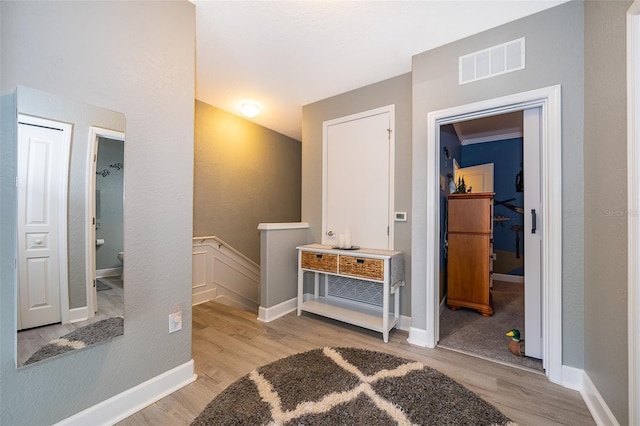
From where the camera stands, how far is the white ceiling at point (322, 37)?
1.79m

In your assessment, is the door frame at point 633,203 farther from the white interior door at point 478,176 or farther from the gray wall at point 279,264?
the white interior door at point 478,176

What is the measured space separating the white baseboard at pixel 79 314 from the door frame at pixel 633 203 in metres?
2.59

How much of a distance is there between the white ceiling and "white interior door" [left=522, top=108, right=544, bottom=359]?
0.85m

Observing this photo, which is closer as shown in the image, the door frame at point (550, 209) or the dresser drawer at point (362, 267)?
the door frame at point (550, 209)

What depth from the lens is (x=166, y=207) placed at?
165 centimetres

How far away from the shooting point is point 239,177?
3.88 metres

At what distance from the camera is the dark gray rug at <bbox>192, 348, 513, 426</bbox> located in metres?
1.39

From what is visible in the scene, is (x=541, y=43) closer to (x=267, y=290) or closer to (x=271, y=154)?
(x=267, y=290)

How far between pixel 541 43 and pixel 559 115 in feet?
1.80

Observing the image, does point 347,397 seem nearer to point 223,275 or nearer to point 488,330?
point 488,330

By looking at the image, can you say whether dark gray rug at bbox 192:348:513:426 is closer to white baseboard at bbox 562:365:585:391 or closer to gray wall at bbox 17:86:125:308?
white baseboard at bbox 562:365:585:391

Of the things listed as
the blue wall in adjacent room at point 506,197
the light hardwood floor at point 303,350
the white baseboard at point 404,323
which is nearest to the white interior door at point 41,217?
the light hardwood floor at point 303,350

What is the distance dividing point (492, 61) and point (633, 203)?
1.41m

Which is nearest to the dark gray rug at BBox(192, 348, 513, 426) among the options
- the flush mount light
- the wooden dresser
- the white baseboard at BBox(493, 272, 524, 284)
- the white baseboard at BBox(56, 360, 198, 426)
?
the white baseboard at BBox(56, 360, 198, 426)
